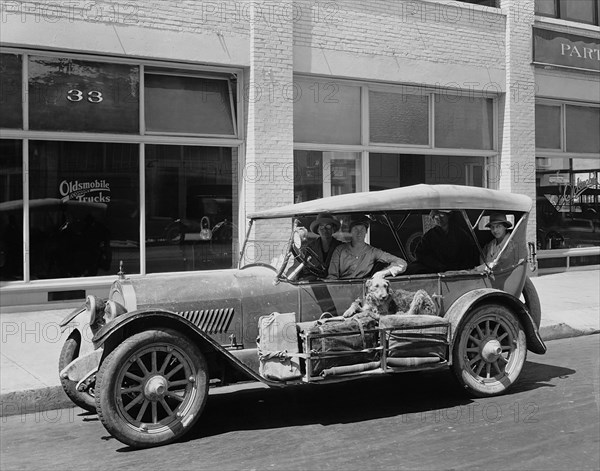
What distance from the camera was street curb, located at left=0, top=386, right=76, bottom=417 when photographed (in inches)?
277

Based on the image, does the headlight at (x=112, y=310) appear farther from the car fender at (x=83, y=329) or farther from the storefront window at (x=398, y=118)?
the storefront window at (x=398, y=118)

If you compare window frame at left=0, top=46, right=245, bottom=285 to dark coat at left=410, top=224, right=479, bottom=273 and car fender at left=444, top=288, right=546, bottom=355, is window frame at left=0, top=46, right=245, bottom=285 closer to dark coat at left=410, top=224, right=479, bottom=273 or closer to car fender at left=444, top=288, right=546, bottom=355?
dark coat at left=410, top=224, right=479, bottom=273

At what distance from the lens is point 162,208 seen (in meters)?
12.3

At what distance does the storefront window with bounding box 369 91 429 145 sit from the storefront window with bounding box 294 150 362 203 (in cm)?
74

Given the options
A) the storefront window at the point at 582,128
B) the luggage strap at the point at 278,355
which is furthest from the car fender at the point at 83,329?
the storefront window at the point at 582,128

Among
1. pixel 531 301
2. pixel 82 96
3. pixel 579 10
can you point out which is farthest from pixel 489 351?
pixel 579 10

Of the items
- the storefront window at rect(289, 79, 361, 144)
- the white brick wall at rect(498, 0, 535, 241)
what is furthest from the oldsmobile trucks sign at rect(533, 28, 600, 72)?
the storefront window at rect(289, 79, 361, 144)

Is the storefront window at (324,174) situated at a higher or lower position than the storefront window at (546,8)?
lower

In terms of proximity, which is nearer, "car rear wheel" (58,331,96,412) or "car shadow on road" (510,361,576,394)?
"car rear wheel" (58,331,96,412)

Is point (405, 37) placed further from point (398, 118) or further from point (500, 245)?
point (500, 245)

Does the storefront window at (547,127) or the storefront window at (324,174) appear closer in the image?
the storefront window at (324,174)

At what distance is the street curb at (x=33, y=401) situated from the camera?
7.04m

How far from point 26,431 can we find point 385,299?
3281mm

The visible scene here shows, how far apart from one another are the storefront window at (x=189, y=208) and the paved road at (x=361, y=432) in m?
5.27
